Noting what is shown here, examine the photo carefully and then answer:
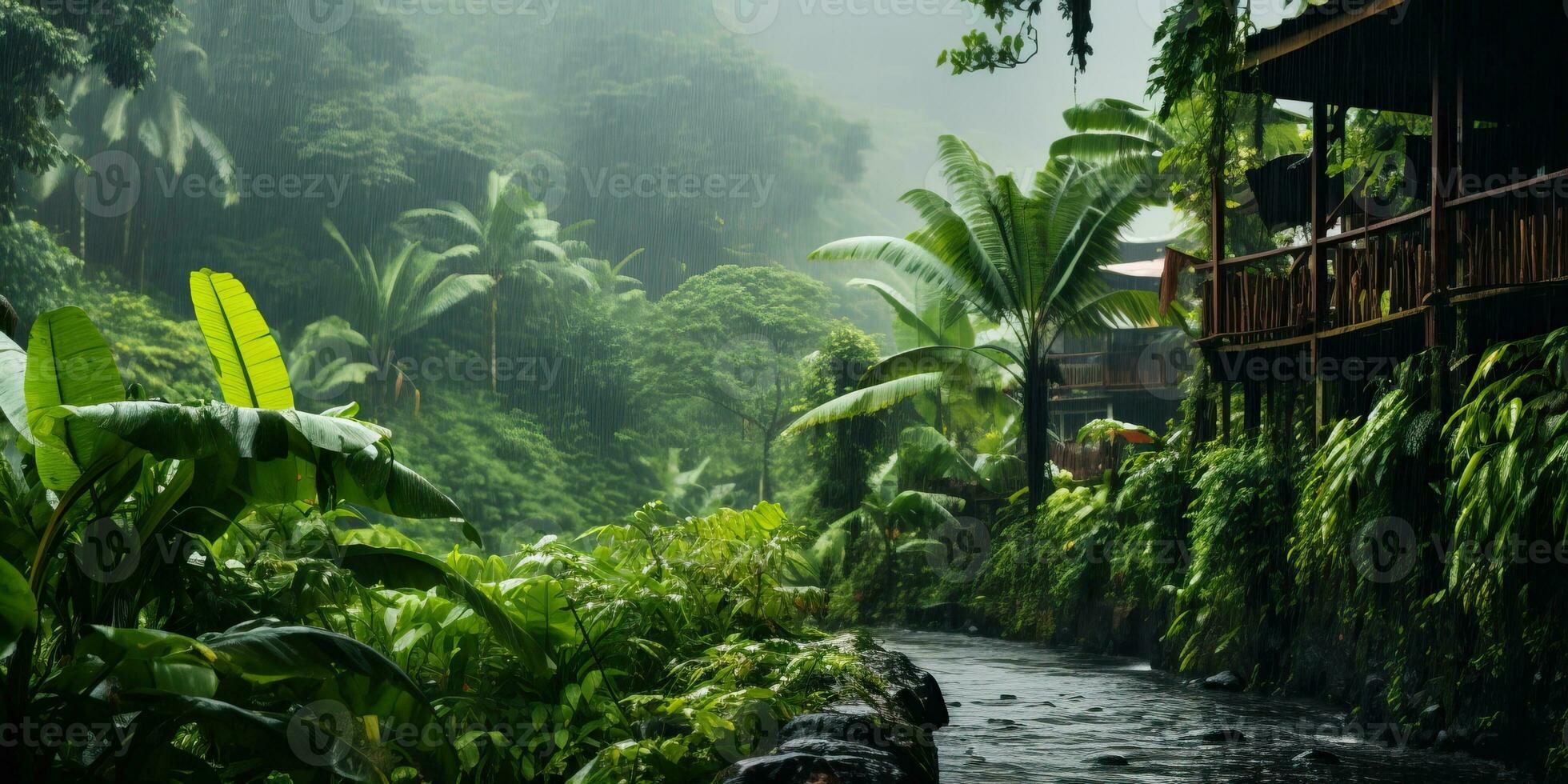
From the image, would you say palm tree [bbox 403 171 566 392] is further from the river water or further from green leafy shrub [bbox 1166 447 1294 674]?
green leafy shrub [bbox 1166 447 1294 674]

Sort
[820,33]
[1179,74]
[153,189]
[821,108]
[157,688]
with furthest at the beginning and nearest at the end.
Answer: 1. [820,33]
2. [821,108]
3. [153,189]
4. [1179,74]
5. [157,688]

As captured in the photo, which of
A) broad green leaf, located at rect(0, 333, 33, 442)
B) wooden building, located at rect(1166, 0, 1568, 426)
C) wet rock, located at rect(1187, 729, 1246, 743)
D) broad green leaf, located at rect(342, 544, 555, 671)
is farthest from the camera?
wooden building, located at rect(1166, 0, 1568, 426)

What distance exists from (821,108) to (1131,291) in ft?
153

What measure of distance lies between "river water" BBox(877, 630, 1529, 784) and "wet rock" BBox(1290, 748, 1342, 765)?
30 mm

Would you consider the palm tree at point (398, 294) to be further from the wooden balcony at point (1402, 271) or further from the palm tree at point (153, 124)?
the wooden balcony at point (1402, 271)

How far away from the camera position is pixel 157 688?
12.0ft

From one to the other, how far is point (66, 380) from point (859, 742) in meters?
3.28

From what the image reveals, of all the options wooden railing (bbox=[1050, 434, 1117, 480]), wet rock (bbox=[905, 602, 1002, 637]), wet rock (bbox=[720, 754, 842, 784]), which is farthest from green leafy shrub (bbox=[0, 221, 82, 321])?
wet rock (bbox=[720, 754, 842, 784])

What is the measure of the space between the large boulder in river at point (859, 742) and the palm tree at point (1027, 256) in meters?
12.4

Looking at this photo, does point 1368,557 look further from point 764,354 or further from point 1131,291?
point 764,354

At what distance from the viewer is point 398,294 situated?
3434 cm

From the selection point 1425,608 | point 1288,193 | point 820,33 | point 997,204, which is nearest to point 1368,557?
point 1425,608

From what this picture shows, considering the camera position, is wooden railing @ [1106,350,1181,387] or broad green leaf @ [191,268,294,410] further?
wooden railing @ [1106,350,1181,387]

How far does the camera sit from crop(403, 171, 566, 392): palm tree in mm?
36219
